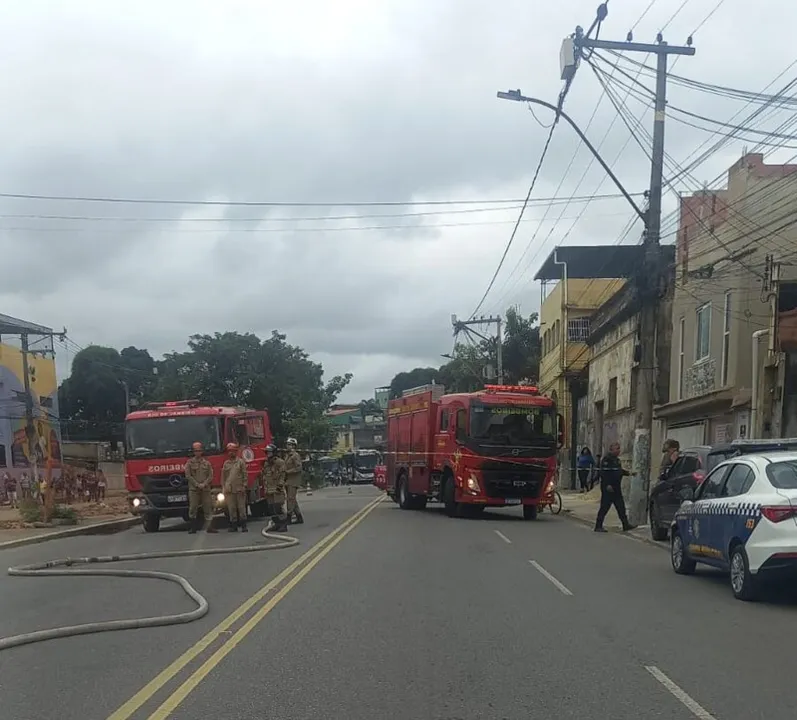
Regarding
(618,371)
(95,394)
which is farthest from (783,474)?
(95,394)

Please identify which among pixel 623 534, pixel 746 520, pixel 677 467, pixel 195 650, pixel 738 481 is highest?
pixel 738 481

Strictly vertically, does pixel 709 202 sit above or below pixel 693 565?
above

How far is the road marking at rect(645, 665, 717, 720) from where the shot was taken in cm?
579

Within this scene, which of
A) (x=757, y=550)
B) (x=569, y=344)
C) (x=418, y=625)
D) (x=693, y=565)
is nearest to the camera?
(x=418, y=625)

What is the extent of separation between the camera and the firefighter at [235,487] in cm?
1877

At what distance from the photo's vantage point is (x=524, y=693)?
6234 mm

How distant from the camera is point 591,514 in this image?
964 inches

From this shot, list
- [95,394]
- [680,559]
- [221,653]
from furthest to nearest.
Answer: [95,394] → [680,559] → [221,653]

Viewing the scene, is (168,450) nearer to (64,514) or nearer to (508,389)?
(64,514)

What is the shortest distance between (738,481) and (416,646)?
4979 millimetres

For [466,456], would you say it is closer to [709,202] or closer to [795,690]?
[709,202]

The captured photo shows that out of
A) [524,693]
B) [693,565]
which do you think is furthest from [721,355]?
[524,693]

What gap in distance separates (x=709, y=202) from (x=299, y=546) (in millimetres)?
14984

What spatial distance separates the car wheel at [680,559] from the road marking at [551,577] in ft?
5.83
